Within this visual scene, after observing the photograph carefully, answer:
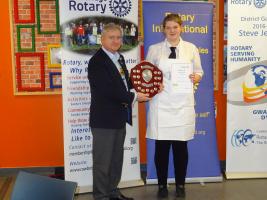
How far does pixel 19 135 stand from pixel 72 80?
1167 millimetres

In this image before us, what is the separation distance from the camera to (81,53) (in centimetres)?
366

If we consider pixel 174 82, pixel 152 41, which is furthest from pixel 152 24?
pixel 174 82

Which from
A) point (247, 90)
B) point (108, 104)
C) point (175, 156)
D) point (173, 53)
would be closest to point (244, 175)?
point (247, 90)

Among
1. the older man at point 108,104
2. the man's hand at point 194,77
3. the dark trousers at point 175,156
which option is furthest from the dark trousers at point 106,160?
the man's hand at point 194,77

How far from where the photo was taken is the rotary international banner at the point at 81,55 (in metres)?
3.63

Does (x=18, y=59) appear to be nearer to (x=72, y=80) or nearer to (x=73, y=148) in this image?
(x=72, y=80)

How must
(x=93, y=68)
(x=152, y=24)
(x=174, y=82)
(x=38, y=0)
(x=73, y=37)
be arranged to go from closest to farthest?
(x=93, y=68)
(x=174, y=82)
(x=73, y=37)
(x=152, y=24)
(x=38, y=0)

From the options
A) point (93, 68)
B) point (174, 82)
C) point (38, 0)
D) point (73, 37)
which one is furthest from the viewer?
point (38, 0)

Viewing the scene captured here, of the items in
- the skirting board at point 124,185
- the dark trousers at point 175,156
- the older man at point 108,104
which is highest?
the older man at point 108,104

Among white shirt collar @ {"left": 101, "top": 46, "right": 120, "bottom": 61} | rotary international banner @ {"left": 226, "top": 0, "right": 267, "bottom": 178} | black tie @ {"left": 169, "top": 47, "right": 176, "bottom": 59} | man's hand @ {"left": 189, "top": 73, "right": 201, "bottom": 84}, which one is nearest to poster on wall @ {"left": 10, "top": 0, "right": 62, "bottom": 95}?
white shirt collar @ {"left": 101, "top": 46, "right": 120, "bottom": 61}

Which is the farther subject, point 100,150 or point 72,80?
point 72,80

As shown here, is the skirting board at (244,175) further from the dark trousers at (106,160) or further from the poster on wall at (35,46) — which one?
the poster on wall at (35,46)

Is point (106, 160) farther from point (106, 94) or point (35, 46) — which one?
point (35, 46)

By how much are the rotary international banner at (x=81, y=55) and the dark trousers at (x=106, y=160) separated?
46 cm
